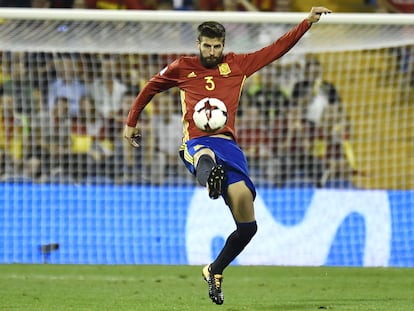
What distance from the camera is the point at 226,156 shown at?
8.29 meters

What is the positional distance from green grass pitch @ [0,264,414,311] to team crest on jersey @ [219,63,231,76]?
1965 mm

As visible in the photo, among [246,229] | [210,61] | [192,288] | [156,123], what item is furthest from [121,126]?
[246,229]

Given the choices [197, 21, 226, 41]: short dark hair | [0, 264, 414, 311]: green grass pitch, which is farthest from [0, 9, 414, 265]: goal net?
[197, 21, 226, 41]: short dark hair

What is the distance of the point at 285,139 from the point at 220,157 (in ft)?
24.2

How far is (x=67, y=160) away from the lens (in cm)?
1476

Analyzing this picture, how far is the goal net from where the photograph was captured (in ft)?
44.6

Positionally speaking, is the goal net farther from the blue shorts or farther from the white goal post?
the blue shorts

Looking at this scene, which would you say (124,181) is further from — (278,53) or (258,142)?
(278,53)

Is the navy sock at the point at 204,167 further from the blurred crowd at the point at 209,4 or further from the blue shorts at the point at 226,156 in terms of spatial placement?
the blurred crowd at the point at 209,4

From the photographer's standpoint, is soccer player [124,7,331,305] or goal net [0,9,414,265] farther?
goal net [0,9,414,265]

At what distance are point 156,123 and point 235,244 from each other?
7293 mm

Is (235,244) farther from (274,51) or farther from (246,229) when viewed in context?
(274,51)

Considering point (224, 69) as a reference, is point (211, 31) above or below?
above

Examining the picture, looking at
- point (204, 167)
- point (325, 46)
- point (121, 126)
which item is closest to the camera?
point (204, 167)
